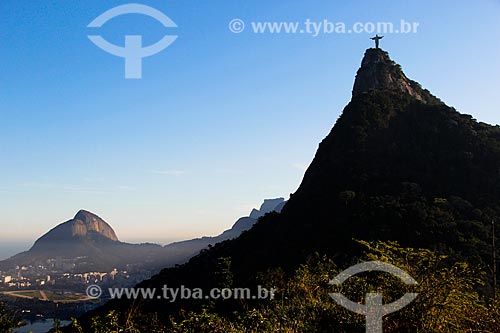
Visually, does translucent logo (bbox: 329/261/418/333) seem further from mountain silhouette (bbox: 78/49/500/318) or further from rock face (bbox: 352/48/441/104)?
rock face (bbox: 352/48/441/104)

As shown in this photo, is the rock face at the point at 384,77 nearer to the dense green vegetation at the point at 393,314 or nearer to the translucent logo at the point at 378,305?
the dense green vegetation at the point at 393,314

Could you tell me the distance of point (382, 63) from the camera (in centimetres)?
6203

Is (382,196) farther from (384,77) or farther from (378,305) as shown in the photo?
(378,305)

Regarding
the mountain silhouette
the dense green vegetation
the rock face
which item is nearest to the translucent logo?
the dense green vegetation

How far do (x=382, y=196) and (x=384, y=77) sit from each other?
2575 cm

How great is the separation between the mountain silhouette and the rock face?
246cm

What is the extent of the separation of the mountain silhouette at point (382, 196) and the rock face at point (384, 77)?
96.7 inches

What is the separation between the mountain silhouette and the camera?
3409 centimetres

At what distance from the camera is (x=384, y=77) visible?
61.3 meters

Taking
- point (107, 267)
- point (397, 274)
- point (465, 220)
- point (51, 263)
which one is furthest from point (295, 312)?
point (51, 263)

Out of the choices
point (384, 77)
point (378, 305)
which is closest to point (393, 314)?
point (378, 305)

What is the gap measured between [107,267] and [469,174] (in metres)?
151

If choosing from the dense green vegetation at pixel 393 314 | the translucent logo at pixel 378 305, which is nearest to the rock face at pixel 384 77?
the dense green vegetation at pixel 393 314

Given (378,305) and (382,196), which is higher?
(382,196)
